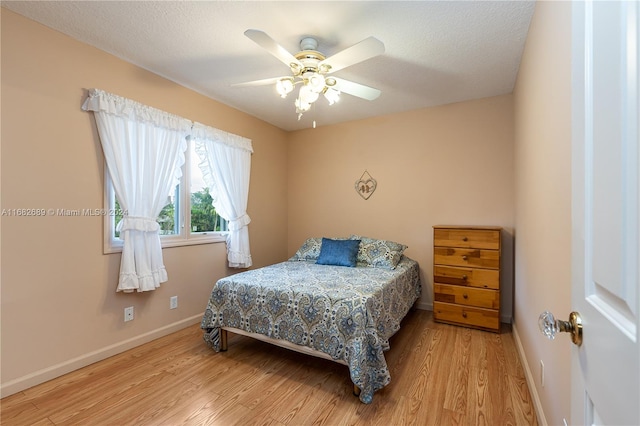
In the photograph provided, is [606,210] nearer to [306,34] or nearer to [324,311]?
[324,311]

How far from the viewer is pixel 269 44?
1.72 meters

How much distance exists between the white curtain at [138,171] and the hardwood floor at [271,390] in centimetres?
72

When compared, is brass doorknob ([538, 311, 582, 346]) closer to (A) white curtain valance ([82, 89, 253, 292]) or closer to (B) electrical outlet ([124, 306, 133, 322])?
(A) white curtain valance ([82, 89, 253, 292])

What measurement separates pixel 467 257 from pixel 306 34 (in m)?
2.58

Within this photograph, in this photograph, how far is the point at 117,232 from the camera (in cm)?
246

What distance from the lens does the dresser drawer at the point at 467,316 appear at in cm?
285

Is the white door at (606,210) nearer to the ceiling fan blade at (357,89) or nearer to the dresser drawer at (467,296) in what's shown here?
the ceiling fan blade at (357,89)

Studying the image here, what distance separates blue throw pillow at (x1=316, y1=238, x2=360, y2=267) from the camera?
3277mm

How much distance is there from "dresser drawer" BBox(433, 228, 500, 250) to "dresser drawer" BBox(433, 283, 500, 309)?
0.45m

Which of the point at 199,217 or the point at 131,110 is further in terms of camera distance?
the point at 199,217

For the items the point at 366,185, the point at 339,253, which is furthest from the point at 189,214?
the point at 366,185

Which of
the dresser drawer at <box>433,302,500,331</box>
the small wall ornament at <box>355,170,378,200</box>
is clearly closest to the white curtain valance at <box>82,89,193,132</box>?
the small wall ornament at <box>355,170,378,200</box>

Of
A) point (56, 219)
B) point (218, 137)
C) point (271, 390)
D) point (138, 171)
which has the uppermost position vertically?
point (218, 137)

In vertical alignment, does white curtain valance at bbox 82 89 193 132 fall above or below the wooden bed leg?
above
